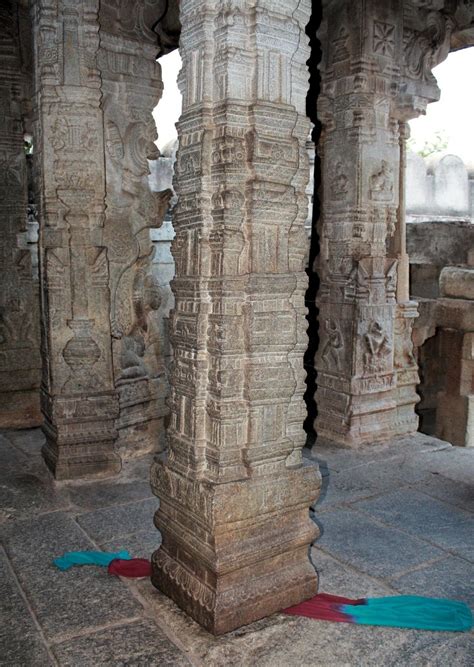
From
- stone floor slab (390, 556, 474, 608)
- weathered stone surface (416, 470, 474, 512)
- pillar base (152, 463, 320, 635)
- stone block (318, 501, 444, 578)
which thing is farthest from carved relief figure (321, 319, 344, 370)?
pillar base (152, 463, 320, 635)

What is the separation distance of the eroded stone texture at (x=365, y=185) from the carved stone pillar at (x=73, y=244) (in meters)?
2.15

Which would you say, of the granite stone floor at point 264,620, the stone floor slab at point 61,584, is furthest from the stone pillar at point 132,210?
the stone floor slab at point 61,584

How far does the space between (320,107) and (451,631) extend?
4618 millimetres

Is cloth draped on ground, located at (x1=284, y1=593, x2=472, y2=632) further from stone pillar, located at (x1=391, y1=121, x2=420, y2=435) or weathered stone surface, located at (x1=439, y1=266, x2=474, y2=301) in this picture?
weathered stone surface, located at (x1=439, y1=266, x2=474, y2=301)

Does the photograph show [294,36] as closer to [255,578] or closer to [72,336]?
[255,578]

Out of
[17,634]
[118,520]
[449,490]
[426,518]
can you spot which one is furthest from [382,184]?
[17,634]

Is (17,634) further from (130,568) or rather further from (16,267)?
(16,267)

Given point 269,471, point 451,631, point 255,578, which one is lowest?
point 451,631

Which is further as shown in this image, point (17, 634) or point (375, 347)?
point (375, 347)

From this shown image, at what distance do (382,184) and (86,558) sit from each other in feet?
13.4

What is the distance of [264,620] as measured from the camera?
10.5ft

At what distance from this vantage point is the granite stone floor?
2963 mm

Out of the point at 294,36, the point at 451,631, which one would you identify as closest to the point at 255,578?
the point at 451,631

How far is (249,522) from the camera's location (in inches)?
124
